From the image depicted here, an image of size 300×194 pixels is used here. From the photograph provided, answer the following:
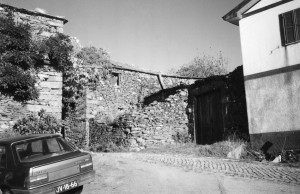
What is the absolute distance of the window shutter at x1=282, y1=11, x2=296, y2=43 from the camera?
9914 millimetres

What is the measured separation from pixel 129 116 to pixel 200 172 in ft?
21.3

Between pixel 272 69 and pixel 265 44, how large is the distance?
3.50ft

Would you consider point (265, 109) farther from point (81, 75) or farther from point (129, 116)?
point (81, 75)

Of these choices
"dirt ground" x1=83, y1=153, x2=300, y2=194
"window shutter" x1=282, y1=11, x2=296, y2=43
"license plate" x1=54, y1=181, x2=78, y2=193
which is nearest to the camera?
"license plate" x1=54, y1=181, x2=78, y2=193

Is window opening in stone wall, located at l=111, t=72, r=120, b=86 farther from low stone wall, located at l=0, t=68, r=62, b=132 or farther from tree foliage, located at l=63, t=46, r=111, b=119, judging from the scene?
low stone wall, located at l=0, t=68, r=62, b=132

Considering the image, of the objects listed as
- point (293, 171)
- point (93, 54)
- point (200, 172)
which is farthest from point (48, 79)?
point (293, 171)

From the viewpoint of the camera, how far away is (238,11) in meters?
11.3

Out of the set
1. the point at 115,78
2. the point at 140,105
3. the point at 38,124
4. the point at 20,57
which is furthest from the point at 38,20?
the point at 140,105

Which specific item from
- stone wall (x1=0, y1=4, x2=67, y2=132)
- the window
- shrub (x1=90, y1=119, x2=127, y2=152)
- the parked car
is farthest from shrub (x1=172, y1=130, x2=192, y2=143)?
the parked car

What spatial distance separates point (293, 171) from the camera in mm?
7746

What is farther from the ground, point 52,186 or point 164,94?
point 164,94

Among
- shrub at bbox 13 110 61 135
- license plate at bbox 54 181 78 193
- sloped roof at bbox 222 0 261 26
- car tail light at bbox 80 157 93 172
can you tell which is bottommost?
license plate at bbox 54 181 78 193

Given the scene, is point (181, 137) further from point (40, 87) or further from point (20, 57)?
point (20, 57)

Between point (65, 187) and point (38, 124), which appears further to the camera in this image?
point (38, 124)
